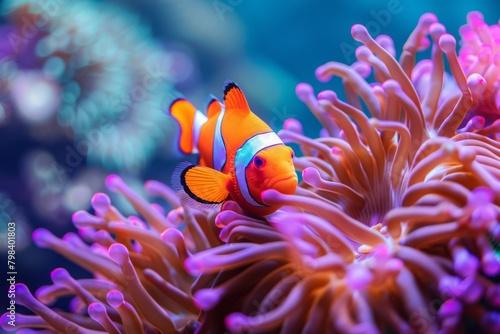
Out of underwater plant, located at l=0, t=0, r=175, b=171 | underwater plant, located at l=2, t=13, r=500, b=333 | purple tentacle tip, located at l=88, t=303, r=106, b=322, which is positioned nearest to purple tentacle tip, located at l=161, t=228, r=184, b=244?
underwater plant, located at l=2, t=13, r=500, b=333

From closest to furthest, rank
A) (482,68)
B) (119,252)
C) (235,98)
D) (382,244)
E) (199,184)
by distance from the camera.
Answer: (382,244) < (119,252) < (199,184) < (235,98) < (482,68)

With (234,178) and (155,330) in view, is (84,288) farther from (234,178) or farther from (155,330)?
(234,178)

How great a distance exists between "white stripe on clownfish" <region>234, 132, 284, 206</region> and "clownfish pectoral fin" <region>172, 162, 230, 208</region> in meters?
0.06

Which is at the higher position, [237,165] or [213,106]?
[213,106]

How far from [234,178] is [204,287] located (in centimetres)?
34

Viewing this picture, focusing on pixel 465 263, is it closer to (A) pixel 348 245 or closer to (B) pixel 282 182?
(A) pixel 348 245

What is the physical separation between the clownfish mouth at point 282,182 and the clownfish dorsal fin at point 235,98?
0.30m

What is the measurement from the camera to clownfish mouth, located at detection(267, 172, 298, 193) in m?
1.32

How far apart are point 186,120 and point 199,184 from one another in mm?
457

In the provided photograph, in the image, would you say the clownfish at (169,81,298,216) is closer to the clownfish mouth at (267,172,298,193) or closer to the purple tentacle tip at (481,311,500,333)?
the clownfish mouth at (267,172,298,193)

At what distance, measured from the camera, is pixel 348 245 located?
1137 millimetres

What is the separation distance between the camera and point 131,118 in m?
2.32

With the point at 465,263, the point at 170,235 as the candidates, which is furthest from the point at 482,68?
the point at 170,235

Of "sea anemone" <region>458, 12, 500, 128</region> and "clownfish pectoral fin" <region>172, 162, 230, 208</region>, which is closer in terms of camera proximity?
"clownfish pectoral fin" <region>172, 162, 230, 208</region>
